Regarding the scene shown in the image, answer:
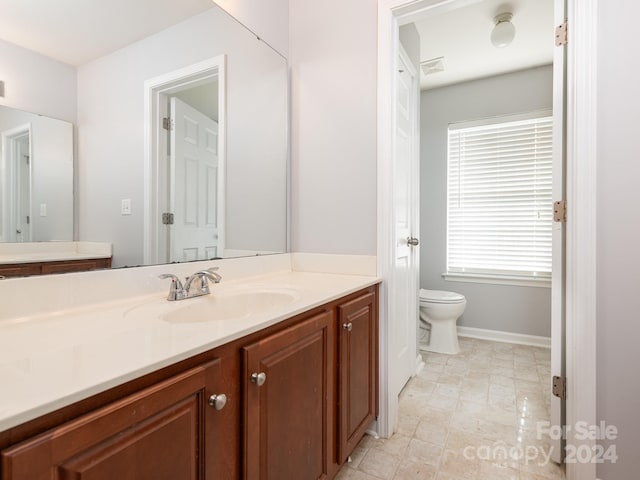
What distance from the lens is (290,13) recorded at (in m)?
1.90

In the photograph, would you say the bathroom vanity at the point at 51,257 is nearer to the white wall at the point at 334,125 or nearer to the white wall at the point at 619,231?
the white wall at the point at 334,125

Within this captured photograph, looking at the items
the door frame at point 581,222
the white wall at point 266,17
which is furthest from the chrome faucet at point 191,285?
the door frame at point 581,222

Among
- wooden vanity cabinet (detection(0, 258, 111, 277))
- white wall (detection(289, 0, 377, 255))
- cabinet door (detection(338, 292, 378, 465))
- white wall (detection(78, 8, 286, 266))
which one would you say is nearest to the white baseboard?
cabinet door (detection(338, 292, 378, 465))

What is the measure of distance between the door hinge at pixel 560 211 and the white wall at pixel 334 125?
0.77 m

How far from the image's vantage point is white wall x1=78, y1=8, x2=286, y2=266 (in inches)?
41.6

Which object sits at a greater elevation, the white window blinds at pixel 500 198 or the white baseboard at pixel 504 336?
the white window blinds at pixel 500 198

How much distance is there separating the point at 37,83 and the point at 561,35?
190 centimetres

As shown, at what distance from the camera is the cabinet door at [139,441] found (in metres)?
0.46

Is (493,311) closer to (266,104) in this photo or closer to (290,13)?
(266,104)

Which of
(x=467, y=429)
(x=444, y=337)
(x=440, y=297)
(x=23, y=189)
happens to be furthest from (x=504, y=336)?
(x=23, y=189)

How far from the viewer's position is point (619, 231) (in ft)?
4.08

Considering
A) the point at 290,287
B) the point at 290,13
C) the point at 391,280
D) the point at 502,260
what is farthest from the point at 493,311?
the point at 290,13

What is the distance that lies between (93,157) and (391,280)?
52.4 inches

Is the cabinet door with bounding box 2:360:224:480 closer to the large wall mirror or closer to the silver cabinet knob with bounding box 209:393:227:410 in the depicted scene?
the silver cabinet knob with bounding box 209:393:227:410
